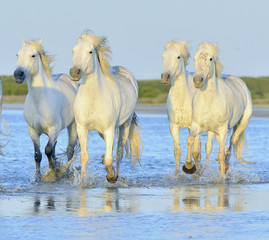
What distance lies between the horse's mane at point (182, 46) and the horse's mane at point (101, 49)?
136cm

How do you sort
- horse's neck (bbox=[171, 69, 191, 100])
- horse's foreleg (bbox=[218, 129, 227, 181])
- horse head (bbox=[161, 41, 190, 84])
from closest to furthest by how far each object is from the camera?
horse's foreleg (bbox=[218, 129, 227, 181])
horse head (bbox=[161, 41, 190, 84])
horse's neck (bbox=[171, 69, 191, 100])

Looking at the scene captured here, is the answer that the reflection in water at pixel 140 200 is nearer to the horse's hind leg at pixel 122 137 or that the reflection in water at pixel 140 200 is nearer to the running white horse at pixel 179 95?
the horse's hind leg at pixel 122 137

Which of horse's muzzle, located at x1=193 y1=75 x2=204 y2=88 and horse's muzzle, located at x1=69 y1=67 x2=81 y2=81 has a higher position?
horse's muzzle, located at x1=69 y1=67 x2=81 y2=81

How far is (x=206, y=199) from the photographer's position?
28.1 ft

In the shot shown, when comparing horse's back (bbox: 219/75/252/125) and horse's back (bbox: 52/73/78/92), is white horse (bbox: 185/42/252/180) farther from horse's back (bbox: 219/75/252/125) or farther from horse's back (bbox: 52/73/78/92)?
horse's back (bbox: 52/73/78/92)

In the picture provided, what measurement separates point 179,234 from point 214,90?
4.80 meters

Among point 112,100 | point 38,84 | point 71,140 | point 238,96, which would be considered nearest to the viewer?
point 112,100

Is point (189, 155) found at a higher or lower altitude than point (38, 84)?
lower

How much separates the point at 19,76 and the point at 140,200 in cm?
292

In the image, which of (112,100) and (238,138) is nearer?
(112,100)

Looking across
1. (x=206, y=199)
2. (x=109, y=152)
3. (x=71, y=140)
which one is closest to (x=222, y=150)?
(x=109, y=152)

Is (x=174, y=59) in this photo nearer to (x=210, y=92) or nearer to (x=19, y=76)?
(x=210, y=92)

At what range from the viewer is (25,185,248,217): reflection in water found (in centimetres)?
769

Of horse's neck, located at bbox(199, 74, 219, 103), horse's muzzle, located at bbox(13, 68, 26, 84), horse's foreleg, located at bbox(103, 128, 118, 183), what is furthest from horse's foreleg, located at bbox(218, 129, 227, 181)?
horse's muzzle, located at bbox(13, 68, 26, 84)
